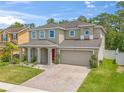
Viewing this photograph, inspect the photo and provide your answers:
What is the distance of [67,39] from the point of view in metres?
29.3

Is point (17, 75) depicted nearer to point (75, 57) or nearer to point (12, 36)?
point (75, 57)

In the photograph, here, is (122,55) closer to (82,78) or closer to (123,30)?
(82,78)

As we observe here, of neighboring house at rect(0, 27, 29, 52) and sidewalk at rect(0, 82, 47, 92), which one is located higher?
neighboring house at rect(0, 27, 29, 52)

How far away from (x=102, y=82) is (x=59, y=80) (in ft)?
13.2

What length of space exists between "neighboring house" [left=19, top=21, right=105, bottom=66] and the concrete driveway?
370cm

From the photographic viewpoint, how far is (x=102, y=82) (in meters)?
17.2

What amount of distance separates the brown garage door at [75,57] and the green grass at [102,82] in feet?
11.0

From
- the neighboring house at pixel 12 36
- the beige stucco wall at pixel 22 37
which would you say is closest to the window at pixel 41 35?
the neighboring house at pixel 12 36

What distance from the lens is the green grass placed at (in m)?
15.1

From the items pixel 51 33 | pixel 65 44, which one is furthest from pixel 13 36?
pixel 65 44

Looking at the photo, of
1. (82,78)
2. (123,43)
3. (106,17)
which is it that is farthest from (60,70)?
(106,17)

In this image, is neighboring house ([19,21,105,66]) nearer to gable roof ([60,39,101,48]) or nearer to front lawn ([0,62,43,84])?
gable roof ([60,39,101,48])

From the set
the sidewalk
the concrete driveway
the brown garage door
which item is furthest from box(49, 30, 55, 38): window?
the sidewalk

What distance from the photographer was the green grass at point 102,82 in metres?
15.1
